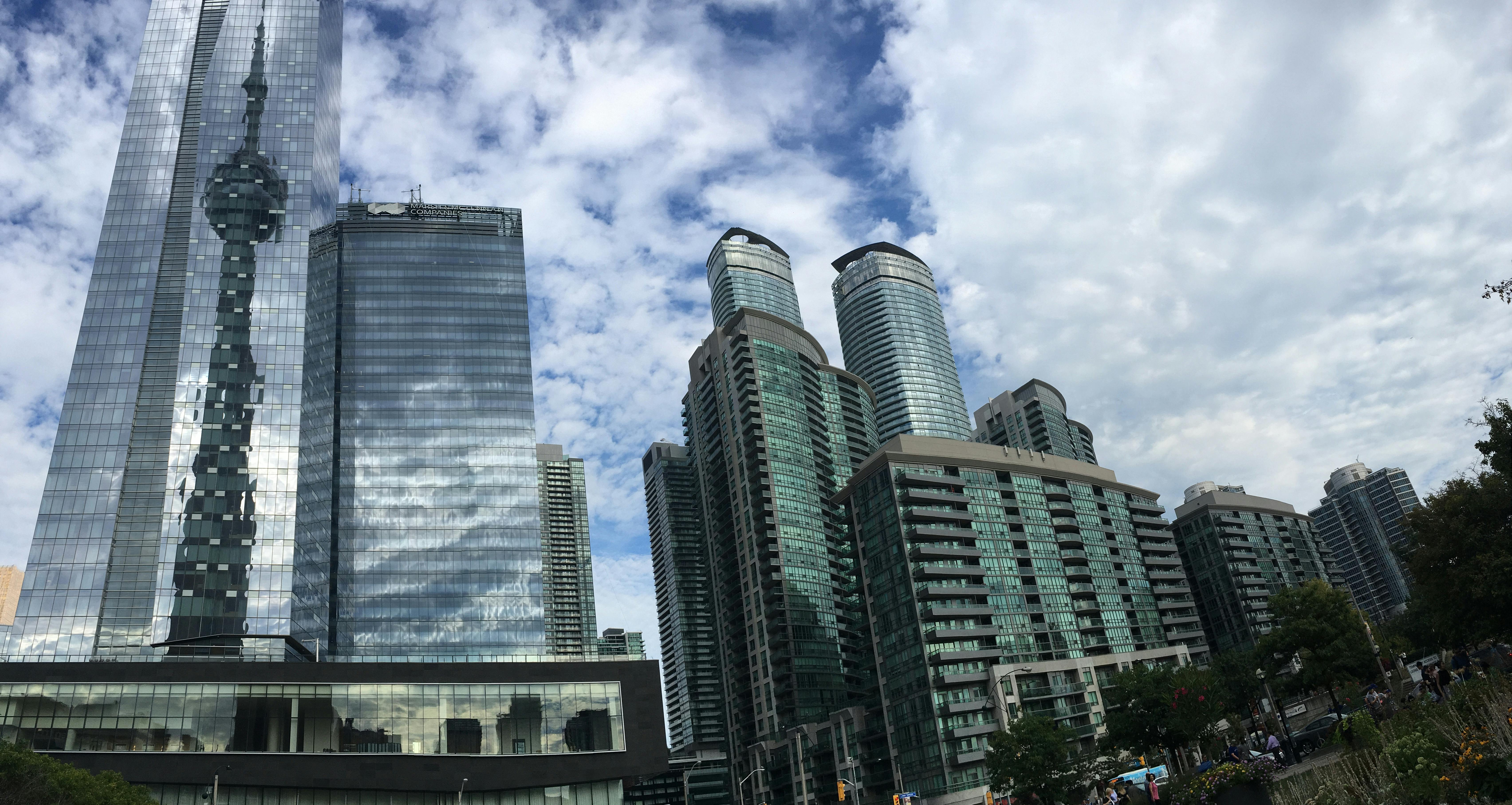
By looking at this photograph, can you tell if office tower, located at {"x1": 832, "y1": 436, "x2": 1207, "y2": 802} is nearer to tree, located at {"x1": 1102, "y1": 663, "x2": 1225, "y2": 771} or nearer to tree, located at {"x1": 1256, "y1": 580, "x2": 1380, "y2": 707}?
tree, located at {"x1": 1102, "y1": 663, "x2": 1225, "y2": 771}

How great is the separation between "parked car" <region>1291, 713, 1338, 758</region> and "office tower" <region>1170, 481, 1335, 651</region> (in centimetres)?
12899

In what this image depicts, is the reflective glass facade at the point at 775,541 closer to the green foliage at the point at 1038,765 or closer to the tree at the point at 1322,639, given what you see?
the green foliage at the point at 1038,765

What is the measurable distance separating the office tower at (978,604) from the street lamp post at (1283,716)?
2431cm

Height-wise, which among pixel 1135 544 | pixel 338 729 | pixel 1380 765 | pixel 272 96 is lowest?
pixel 1380 765

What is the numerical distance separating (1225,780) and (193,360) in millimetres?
129537

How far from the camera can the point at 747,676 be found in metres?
162

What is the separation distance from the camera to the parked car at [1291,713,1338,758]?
5898 centimetres

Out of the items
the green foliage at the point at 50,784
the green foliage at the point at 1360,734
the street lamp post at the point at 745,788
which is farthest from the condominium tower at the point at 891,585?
the green foliage at the point at 50,784

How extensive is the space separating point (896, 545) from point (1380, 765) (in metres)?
97.8

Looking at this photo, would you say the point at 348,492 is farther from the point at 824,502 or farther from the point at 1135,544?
the point at 1135,544

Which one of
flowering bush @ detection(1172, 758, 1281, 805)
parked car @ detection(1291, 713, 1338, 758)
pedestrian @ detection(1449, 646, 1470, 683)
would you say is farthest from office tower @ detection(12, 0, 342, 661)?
pedestrian @ detection(1449, 646, 1470, 683)

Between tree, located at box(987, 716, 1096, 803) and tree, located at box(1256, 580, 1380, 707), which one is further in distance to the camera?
tree, located at box(1256, 580, 1380, 707)

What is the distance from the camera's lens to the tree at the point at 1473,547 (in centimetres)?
4934

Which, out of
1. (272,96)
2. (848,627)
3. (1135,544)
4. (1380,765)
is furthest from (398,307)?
(1380,765)
